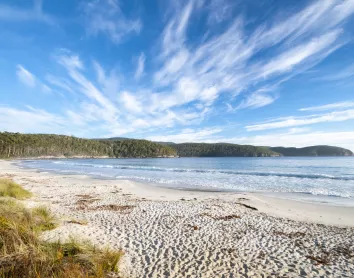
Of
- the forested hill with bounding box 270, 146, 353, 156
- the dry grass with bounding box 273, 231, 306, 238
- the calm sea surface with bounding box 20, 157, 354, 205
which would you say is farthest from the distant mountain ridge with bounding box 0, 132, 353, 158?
the dry grass with bounding box 273, 231, 306, 238

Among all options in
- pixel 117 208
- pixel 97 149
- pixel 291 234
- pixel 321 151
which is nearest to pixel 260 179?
pixel 291 234

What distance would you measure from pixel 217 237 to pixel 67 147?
538ft

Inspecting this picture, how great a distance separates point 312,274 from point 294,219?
232 inches

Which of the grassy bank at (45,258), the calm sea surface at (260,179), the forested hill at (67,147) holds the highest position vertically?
the forested hill at (67,147)

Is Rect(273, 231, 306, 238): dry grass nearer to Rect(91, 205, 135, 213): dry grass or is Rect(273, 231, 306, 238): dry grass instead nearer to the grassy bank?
the grassy bank

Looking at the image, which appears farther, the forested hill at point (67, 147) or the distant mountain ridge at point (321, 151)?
the distant mountain ridge at point (321, 151)

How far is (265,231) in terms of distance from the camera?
9.12 meters

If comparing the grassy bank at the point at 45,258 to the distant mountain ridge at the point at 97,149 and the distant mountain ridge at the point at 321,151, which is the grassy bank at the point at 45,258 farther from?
the distant mountain ridge at the point at 321,151

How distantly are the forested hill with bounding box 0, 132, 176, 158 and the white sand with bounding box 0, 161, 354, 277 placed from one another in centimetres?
13648

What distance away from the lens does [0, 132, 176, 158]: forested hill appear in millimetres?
122725

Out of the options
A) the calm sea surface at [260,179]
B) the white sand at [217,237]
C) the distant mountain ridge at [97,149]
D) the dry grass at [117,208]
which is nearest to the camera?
the white sand at [217,237]

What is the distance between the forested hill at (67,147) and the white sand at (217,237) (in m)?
136

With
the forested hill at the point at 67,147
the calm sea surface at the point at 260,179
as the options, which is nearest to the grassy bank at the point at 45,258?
the calm sea surface at the point at 260,179

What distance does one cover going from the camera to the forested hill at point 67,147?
12272 centimetres
